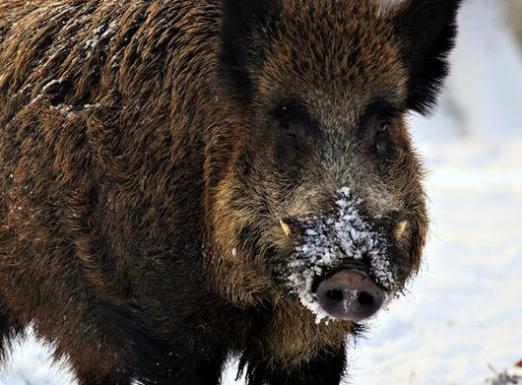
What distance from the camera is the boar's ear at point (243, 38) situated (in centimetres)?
429

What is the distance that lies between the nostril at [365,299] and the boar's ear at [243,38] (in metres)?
1.13

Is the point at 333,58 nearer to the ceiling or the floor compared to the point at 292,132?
nearer to the ceiling

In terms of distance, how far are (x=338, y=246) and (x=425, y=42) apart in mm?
1241

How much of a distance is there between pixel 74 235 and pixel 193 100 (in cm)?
87

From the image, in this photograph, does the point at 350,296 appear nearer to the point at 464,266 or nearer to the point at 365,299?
the point at 365,299

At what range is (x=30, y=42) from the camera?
5.30 meters

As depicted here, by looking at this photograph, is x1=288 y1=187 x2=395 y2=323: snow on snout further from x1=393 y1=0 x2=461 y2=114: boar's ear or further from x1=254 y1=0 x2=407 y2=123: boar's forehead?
x1=393 y1=0 x2=461 y2=114: boar's ear

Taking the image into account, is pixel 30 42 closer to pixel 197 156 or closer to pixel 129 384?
pixel 197 156

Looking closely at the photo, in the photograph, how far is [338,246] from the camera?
12.3 feet

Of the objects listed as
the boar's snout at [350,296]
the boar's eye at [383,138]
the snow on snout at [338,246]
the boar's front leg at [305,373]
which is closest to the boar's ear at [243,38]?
the boar's eye at [383,138]

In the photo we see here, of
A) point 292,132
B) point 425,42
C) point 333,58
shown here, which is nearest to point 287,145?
point 292,132

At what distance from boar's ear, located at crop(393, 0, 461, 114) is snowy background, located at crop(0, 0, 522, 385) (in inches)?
40.7

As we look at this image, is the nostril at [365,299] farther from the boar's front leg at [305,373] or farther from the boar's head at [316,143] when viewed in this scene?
the boar's front leg at [305,373]

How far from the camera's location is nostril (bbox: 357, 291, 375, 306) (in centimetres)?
367
